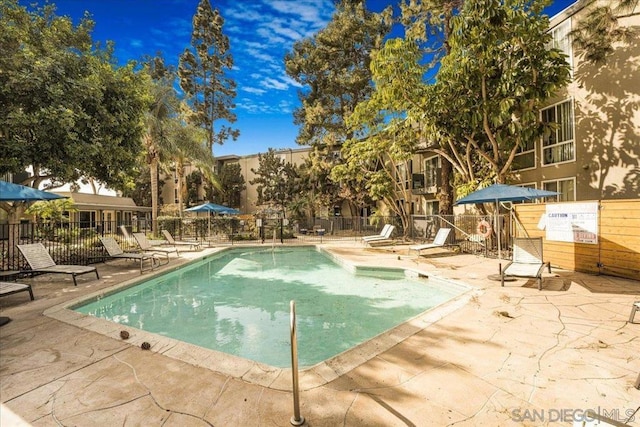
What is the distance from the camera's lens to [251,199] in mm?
32188

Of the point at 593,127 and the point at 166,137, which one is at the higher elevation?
the point at 166,137

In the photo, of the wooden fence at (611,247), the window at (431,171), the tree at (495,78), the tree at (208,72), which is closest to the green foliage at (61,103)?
the tree at (495,78)

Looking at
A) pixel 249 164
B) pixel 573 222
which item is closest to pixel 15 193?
pixel 573 222

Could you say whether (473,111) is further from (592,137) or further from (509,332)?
(509,332)

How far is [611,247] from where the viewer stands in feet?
23.0

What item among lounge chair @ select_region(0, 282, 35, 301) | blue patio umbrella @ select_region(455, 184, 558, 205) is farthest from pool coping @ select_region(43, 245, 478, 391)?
blue patio umbrella @ select_region(455, 184, 558, 205)

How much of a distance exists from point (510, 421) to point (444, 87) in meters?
11.8

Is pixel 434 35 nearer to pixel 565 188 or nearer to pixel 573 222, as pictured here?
pixel 565 188

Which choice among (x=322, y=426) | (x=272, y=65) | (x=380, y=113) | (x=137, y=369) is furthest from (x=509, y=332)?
(x=272, y=65)

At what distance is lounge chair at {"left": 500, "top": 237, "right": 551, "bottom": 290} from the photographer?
6.56m

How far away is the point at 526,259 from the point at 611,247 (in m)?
1.96

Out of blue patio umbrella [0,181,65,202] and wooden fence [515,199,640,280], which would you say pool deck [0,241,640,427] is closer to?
blue patio umbrella [0,181,65,202]

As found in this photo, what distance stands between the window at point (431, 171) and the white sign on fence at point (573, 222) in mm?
12636

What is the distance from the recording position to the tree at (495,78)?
9391mm
